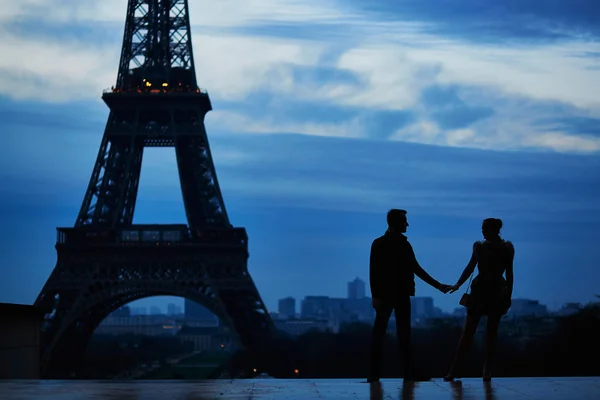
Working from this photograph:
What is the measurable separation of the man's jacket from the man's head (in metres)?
0.08

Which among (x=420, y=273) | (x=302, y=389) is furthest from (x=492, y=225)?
(x=302, y=389)

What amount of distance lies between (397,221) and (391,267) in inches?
22.6

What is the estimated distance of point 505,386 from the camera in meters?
13.5

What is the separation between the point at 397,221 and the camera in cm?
1390

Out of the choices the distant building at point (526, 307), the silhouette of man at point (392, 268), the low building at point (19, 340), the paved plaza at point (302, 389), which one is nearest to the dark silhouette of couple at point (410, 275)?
the silhouette of man at point (392, 268)

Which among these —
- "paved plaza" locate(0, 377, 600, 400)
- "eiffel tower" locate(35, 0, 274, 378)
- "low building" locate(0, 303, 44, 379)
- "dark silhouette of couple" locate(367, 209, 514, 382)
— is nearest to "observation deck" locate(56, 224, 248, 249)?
→ "eiffel tower" locate(35, 0, 274, 378)

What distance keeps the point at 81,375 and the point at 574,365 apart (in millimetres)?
44233

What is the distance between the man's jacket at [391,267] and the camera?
13.9m

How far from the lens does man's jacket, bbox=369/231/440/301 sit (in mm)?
13898

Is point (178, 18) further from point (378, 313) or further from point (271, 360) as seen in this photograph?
point (378, 313)

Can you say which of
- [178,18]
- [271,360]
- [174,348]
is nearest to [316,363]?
[271,360]

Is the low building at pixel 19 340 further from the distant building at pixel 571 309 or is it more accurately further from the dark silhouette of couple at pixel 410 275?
the distant building at pixel 571 309

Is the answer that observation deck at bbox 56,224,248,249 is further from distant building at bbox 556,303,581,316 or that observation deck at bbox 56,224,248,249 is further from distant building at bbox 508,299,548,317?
distant building at bbox 508,299,548,317

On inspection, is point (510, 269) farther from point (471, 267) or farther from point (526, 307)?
point (526, 307)
